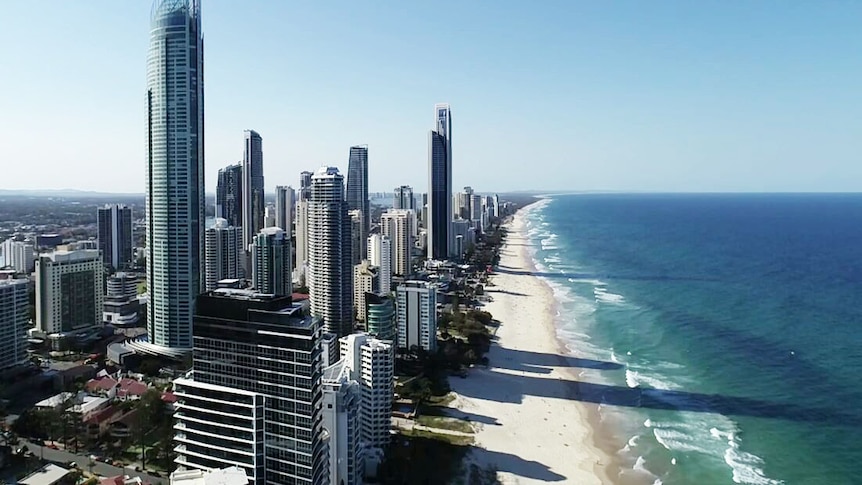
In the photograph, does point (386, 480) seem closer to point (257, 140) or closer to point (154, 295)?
point (154, 295)

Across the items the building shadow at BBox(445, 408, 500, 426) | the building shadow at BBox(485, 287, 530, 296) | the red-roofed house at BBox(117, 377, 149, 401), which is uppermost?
the building shadow at BBox(485, 287, 530, 296)

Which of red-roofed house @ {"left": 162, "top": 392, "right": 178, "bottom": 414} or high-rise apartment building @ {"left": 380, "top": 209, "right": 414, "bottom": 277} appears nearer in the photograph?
red-roofed house @ {"left": 162, "top": 392, "right": 178, "bottom": 414}

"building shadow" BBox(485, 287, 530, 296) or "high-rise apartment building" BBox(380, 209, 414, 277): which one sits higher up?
"high-rise apartment building" BBox(380, 209, 414, 277)

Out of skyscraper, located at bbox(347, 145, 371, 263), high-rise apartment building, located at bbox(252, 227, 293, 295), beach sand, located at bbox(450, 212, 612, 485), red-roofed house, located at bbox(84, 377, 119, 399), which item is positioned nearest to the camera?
beach sand, located at bbox(450, 212, 612, 485)

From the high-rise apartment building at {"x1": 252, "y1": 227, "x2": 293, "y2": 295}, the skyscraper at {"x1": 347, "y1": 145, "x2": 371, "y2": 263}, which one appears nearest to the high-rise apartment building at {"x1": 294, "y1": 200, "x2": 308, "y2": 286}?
the skyscraper at {"x1": 347, "y1": 145, "x2": 371, "y2": 263}

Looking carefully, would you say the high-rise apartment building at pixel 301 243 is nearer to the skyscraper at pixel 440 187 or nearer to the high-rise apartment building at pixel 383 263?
the high-rise apartment building at pixel 383 263

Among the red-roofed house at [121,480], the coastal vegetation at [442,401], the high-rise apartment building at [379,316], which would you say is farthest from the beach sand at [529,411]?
the red-roofed house at [121,480]

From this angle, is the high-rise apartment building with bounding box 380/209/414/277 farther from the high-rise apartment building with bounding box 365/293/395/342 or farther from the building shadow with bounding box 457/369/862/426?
the building shadow with bounding box 457/369/862/426

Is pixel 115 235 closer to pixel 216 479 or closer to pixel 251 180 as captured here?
pixel 251 180
